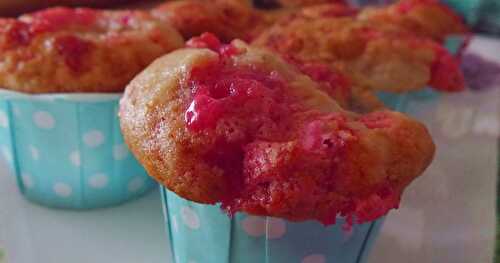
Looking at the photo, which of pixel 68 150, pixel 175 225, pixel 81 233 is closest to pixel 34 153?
pixel 68 150

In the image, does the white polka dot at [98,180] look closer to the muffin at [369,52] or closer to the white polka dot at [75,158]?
the white polka dot at [75,158]

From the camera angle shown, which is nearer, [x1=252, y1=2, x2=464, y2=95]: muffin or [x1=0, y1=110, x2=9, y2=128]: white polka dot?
[x1=0, y1=110, x2=9, y2=128]: white polka dot

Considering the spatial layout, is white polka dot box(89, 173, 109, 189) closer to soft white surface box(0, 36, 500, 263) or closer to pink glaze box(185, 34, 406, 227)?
soft white surface box(0, 36, 500, 263)

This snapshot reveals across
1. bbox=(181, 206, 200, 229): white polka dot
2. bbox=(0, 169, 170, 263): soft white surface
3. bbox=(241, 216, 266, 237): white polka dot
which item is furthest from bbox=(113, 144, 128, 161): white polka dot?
bbox=(241, 216, 266, 237): white polka dot

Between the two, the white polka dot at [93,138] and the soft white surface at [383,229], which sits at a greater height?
the white polka dot at [93,138]

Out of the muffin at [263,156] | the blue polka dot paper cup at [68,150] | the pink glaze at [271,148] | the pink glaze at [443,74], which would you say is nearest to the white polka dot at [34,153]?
the blue polka dot paper cup at [68,150]

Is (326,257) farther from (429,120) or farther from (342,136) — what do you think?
(429,120)
